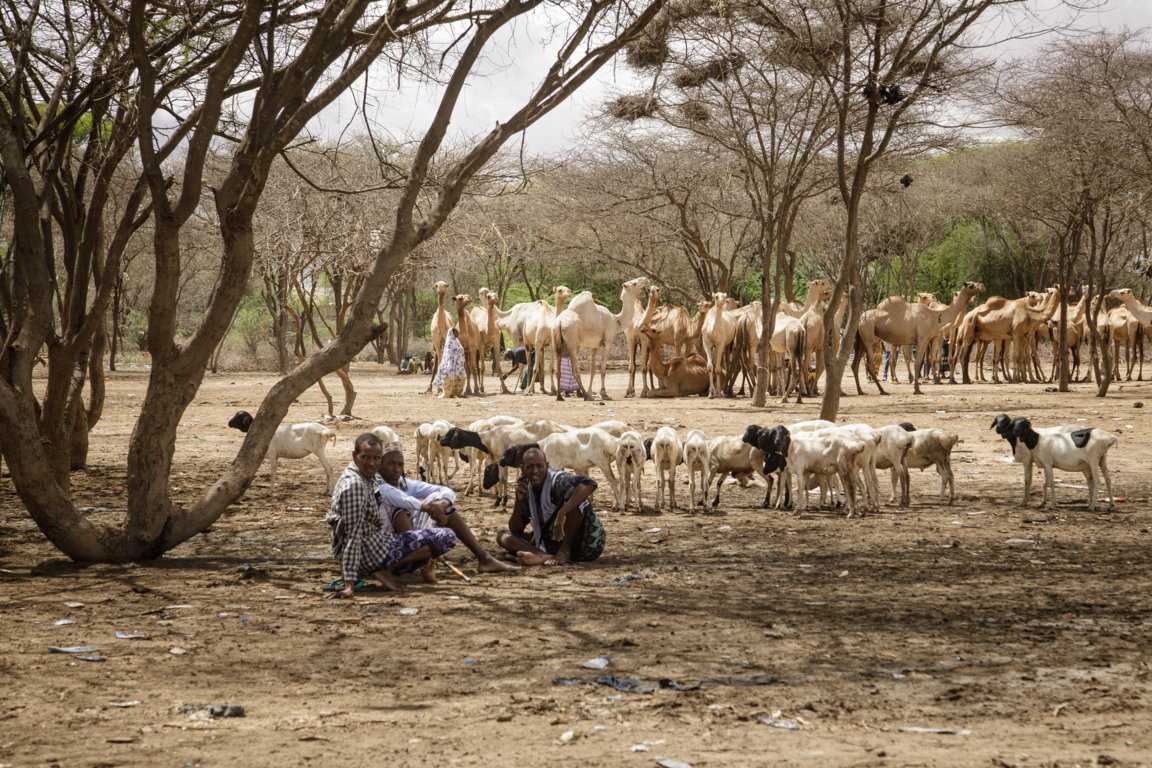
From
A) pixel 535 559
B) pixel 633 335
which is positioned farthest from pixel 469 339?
pixel 535 559

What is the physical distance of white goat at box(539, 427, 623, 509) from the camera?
9789 millimetres

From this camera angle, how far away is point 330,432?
11141 mm

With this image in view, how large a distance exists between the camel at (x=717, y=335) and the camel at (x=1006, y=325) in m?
8.23

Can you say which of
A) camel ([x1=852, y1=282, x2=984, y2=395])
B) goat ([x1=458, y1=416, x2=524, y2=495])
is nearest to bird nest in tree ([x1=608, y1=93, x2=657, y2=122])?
camel ([x1=852, y1=282, x2=984, y2=395])

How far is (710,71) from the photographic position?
2066cm

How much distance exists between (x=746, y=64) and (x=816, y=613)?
Answer: 50.2 ft

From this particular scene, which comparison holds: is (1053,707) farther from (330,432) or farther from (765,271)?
(765,271)

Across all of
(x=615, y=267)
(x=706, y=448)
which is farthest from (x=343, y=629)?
(x=615, y=267)

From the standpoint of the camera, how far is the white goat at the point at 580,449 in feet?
32.1

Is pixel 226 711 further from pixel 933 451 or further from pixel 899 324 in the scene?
pixel 899 324

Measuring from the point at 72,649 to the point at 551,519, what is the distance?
3154mm

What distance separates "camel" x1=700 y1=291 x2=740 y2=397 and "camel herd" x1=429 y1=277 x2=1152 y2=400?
0.02 meters

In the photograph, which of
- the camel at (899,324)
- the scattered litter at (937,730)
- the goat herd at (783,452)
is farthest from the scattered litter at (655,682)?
the camel at (899,324)

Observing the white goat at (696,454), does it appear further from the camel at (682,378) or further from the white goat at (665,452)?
the camel at (682,378)
